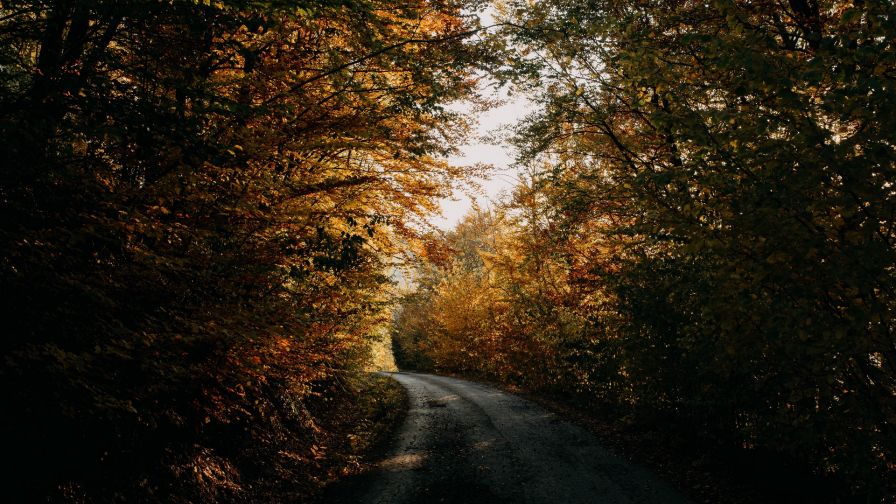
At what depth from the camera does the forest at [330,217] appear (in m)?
3.69

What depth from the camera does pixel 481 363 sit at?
92.6 feet

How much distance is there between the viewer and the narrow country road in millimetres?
7031

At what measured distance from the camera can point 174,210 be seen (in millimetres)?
5156

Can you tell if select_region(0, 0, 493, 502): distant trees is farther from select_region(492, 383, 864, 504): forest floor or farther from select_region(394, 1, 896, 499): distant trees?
select_region(492, 383, 864, 504): forest floor

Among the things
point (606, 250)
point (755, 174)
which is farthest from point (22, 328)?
point (606, 250)

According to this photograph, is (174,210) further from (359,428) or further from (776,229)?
(359,428)

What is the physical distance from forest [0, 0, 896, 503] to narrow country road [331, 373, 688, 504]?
137cm

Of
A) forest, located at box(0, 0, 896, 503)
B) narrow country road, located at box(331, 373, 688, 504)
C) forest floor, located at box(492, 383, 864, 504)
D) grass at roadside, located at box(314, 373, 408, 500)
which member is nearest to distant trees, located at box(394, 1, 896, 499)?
forest, located at box(0, 0, 896, 503)

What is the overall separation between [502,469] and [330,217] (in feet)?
19.0

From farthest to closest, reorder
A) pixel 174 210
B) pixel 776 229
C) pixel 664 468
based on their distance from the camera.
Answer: pixel 664 468 < pixel 174 210 < pixel 776 229

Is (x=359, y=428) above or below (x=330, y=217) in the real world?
below

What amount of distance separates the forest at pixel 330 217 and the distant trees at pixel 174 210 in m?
0.04

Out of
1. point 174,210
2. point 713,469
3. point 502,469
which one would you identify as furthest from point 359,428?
point 174,210

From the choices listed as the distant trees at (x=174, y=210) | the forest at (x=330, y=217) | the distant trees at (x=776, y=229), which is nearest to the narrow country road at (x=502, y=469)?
the forest at (x=330, y=217)
